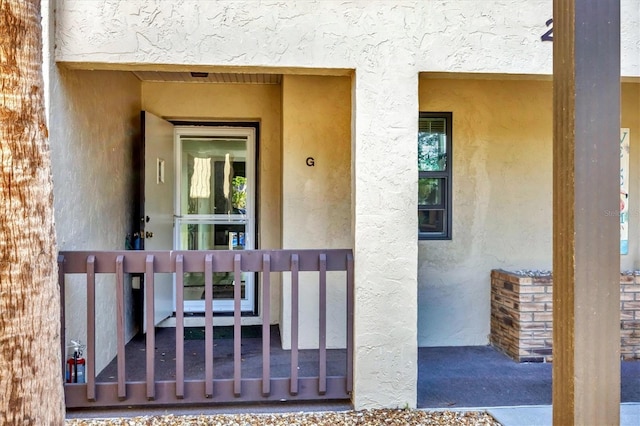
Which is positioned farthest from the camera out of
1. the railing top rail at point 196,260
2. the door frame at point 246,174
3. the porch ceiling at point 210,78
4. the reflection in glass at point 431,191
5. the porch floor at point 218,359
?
the door frame at point 246,174

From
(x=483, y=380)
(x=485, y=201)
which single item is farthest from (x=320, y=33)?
(x=483, y=380)

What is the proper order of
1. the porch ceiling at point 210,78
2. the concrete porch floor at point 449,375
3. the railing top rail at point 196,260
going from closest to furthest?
the railing top rail at point 196,260, the concrete porch floor at point 449,375, the porch ceiling at point 210,78

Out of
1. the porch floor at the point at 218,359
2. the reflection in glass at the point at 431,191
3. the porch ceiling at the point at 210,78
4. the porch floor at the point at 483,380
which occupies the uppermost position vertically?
the porch ceiling at the point at 210,78

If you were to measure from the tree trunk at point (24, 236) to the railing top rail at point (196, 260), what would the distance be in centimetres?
154

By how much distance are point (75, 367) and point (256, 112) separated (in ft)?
10.2

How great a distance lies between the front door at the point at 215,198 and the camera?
540 cm

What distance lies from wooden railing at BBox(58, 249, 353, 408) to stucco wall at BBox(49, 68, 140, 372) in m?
0.34

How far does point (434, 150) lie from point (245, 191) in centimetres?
225

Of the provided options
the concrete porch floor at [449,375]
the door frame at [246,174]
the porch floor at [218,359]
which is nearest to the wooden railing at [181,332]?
the concrete porch floor at [449,375]

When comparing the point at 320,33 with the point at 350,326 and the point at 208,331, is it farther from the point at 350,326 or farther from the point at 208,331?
the point at 208,331

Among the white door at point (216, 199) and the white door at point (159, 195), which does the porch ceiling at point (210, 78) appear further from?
the white door at point (216, 199)

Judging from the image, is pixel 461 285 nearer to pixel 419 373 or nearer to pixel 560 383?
pixel 419 373

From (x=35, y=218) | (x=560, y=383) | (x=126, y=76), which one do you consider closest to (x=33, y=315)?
(x=35, y=218)

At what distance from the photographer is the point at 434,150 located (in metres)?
4.58
